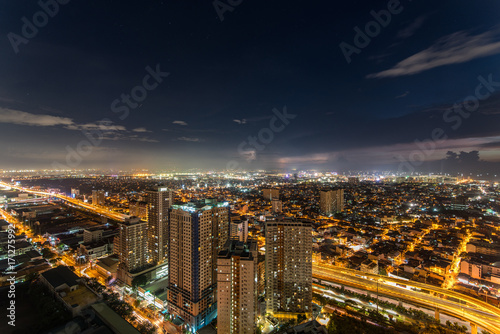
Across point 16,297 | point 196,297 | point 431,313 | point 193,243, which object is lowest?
point 431,313

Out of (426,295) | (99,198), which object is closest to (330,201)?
(426,295)

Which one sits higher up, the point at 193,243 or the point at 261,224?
the point at 193,243

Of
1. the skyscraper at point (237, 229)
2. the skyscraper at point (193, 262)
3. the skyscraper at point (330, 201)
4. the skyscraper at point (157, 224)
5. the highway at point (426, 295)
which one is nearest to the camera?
the skyscraper at point (193, 262)

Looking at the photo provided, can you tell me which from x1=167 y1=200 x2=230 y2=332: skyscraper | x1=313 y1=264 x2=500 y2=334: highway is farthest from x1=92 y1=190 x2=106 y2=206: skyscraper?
x1=313 y1=264 x2=500 y2=334: highway

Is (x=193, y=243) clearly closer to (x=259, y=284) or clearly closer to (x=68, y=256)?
(x=259, y=284)

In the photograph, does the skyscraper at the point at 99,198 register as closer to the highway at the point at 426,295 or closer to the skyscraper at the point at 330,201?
the skyscraper at the point at 330,201

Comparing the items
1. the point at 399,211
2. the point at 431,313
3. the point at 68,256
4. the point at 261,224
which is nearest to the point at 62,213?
the point at 68,256

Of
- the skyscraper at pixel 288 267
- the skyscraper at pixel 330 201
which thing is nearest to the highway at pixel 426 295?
the skyscraper at pixel 288 267

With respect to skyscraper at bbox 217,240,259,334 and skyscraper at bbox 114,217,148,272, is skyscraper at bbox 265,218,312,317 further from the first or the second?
skyscraper at bbox 114,217,148,272
